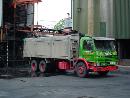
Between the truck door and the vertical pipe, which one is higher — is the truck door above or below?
below

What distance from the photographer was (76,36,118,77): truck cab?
22109mm

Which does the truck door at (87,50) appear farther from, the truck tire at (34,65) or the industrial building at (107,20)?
the industrial building at (107,20)

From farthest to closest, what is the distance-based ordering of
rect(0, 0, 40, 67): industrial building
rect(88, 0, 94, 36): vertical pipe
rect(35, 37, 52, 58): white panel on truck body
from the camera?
rect(88, 0, 94, 36): vertical pipe → rect(0, 0, 40, 67): industrial building → rect(35, 37, 52, 58): white panel on truck body

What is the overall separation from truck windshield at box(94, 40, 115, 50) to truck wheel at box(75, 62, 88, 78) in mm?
1436

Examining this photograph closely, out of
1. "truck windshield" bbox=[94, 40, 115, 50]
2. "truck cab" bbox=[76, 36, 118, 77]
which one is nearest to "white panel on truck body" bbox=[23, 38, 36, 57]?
"truck cab" bbox=[76, 36, 118, 77]

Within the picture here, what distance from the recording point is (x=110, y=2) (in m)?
36.8

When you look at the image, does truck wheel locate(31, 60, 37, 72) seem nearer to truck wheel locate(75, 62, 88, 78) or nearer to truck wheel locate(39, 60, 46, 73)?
truck wheel locate(39, 60, 46, 73)

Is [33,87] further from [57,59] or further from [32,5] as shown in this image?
[32,5]

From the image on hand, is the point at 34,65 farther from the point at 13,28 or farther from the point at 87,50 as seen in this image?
the point at 13,28

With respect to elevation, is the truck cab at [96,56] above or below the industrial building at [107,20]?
below

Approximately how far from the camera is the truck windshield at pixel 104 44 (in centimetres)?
2248

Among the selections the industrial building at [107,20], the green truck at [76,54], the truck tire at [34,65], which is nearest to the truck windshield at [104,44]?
the green truck at [76,54]

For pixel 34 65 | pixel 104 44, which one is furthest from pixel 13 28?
pixel 104 44

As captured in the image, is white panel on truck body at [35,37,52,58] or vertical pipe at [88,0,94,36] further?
vertical pipe at [88,0,94,36]
